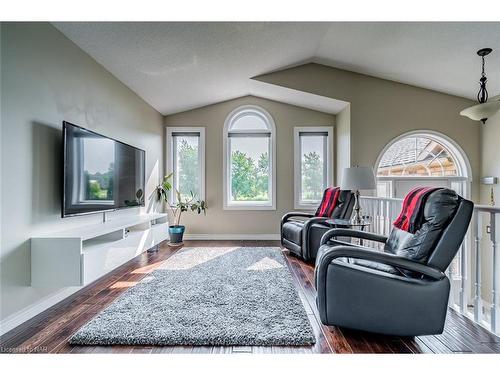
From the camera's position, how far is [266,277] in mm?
3131

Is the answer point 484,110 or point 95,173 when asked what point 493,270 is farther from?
point 95,173

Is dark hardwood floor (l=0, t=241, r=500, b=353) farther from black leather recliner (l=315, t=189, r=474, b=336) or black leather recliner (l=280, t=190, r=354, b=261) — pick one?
black leather recliner (l=280, t=190, r=354, b=261)

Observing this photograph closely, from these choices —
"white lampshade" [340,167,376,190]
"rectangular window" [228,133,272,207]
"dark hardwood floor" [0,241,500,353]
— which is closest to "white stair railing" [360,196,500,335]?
"dark hardwood floor" [0,241,500,353]

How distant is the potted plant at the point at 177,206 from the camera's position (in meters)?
5.02

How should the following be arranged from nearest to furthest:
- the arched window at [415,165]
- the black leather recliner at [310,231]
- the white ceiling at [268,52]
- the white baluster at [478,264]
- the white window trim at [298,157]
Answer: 1. the white baluster at [478,264]
2. the white ceiling at [268,52]
3. the black leather recliner at [310,231]
4. the arched window at [415,165]
5. the white window trim at [298,157]

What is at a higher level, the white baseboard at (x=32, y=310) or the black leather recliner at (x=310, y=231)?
the black leather recliner at (x=310, y=231)

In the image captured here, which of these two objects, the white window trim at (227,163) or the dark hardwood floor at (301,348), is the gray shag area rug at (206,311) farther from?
the white window trim at (227,163)

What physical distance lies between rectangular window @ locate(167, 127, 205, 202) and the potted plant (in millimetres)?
81

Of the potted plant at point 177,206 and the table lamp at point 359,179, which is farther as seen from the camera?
the potted plant at point 177,206

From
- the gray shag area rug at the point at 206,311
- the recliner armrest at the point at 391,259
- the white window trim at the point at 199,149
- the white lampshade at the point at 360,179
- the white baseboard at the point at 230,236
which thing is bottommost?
the gray shag area rug at the point at 206,311

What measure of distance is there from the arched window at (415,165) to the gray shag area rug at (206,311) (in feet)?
8.24

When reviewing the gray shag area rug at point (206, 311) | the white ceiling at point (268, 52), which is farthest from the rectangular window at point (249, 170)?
the gray shag area rug at point (206, 311)

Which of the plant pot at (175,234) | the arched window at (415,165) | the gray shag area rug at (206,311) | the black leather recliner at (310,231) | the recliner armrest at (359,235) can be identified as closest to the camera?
the gray shag area rug at (206,311)
